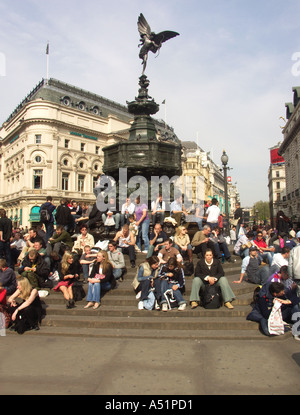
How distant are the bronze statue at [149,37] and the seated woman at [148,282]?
30.8 ft

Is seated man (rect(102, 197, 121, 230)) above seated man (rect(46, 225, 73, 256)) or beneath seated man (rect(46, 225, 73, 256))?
above

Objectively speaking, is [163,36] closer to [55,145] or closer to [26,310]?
[26,310]

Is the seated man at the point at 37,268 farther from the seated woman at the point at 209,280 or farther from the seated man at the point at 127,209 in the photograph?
the seated man at the point at 127,209

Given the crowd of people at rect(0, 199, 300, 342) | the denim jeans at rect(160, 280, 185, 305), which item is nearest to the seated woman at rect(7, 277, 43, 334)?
the crowd of people at rect(0, 199, 300, 342)

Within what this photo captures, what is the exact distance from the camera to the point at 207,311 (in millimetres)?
6559

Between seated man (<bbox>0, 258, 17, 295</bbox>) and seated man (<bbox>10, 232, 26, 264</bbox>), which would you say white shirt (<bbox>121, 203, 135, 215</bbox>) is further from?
seated man (<bbox>0, 258, 17, 295</bbox>)

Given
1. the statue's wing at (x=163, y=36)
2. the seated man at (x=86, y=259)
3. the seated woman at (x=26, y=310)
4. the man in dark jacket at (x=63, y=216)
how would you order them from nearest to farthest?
the seated woman at (x=26, y=310) < the seated man at (x=86, y=259) < the man in dark jacket at (x=63, y=216) < the statue's wing at (x=163, y=36)

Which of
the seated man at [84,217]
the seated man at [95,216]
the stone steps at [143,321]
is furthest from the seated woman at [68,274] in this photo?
the seated man at [84,217]

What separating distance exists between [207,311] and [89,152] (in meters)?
52.6

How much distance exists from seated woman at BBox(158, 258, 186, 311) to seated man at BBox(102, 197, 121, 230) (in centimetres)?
455

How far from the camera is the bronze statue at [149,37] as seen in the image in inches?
513

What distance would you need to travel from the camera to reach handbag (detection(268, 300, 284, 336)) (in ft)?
18.7
